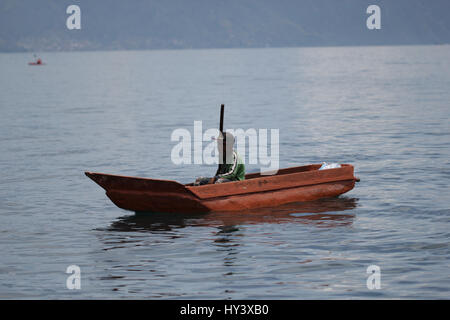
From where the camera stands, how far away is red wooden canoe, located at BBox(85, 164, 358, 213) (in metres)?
16.8

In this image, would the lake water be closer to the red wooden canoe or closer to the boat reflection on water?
the boat reflection on water

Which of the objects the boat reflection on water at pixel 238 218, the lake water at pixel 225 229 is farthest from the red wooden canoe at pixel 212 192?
the lake water at pixel 225 229

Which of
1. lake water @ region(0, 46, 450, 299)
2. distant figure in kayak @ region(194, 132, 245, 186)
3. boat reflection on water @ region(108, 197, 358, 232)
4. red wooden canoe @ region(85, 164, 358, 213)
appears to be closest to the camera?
lake water @ region(0, 46, 450, 299)

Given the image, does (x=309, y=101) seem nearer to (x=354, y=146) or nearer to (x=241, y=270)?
(x=354, y=146)

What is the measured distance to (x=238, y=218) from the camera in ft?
56.1

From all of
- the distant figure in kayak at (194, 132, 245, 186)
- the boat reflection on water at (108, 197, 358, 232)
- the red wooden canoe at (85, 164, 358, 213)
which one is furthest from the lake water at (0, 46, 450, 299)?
the distant figure in kayak at (194, 132, 245, 186)

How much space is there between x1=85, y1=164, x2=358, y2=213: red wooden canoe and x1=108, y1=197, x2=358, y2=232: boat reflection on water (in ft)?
0.51

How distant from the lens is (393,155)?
27375mm

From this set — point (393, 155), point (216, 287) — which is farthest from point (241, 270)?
point (393, 155)

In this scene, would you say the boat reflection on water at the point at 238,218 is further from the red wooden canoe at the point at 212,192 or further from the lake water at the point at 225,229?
the red wooden canoe at the point at 212,192

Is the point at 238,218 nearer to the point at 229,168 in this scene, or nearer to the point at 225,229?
the point at 225,229

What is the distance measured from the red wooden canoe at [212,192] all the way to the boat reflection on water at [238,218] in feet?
0.51

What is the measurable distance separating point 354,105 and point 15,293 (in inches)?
1692
